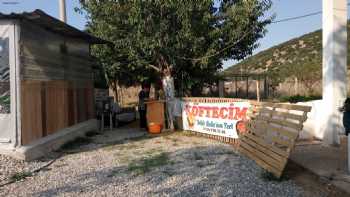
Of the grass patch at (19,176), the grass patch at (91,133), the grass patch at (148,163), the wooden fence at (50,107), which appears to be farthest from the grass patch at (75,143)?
the grass patch at (19,176)

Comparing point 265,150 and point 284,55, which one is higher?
point 284,55

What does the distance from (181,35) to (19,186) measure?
354 inches

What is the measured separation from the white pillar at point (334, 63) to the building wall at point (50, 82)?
7040 millimetres

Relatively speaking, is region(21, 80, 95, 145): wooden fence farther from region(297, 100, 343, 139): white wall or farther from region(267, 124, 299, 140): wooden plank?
region(297, 100, 343, 139): white wall

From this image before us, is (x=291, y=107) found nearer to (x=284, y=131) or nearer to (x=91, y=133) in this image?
(x=284, y=131)

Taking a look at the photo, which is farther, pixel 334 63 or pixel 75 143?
pixel 75 143

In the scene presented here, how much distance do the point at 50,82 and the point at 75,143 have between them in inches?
76.7

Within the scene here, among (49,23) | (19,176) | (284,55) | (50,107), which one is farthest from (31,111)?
(284,55)

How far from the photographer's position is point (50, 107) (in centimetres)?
1228

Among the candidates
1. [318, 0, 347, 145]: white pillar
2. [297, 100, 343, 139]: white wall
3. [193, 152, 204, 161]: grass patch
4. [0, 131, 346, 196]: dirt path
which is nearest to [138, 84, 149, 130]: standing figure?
[0, 131, 346, 196]: dirt path

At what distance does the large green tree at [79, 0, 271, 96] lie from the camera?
50.2ft

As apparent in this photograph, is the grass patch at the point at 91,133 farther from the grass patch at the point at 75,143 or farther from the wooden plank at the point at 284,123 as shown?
the wooden plank at the point at 284,123

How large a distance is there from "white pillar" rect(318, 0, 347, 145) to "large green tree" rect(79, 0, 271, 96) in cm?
518

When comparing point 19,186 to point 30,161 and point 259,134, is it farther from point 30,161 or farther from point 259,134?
point 259,134
